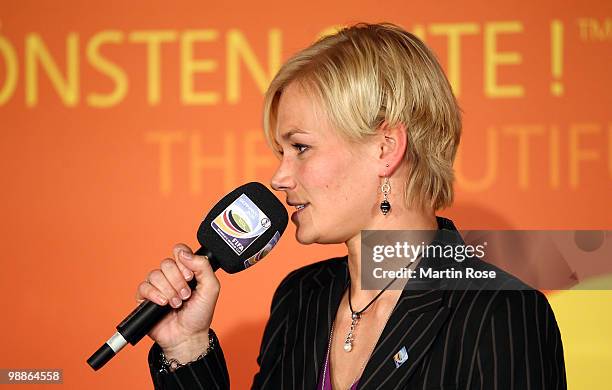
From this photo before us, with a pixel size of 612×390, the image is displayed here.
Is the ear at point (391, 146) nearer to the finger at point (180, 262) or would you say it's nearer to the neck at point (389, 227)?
the neck at point (389, 227)

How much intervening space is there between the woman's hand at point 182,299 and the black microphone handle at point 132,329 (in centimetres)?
2

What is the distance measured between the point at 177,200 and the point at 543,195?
102 centimetres

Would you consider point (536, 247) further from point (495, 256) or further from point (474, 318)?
point (474, 318)

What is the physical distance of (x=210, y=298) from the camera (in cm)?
161

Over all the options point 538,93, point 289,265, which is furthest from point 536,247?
point 289,265

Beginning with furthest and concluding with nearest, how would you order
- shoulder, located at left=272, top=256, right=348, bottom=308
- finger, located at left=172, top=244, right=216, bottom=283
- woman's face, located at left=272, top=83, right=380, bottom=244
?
shoulder, located at left=272, top=256, right=348, bottom=308 < woman's face, located at left=272, top=83, right=380, bottom=244 < finger, located at left=172, top=244, right=216, bottom=283

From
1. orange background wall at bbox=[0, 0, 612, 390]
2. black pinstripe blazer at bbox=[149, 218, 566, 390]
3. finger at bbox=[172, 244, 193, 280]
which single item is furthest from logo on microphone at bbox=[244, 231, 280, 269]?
orange background wall at bbox=[0, 0, 612, 390]

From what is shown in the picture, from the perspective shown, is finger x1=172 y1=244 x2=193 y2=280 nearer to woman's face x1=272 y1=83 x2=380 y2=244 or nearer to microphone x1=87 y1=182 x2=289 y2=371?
microphone x1=87 y1=182 x2=289 y2=371

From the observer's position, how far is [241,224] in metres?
1.56

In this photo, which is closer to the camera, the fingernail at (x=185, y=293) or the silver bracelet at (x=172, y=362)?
the fingernail at (x=185, y=293)

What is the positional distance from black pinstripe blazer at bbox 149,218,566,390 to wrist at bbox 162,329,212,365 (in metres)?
0.02

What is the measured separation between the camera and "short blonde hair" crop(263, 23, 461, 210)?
160cm

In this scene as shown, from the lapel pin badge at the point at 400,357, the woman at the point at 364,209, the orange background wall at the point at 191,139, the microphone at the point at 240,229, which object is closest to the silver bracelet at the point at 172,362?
the woman at the point at 364,209

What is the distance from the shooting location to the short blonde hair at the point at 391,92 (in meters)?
1.60
